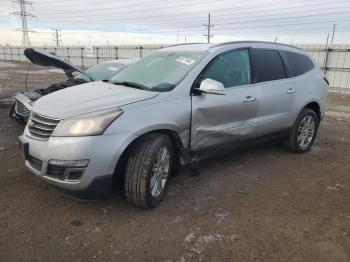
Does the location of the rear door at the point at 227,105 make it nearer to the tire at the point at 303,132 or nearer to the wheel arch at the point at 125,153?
the wheel arch at the point at 125,153

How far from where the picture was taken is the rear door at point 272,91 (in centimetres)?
453

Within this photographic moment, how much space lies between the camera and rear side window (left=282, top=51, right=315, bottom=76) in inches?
204

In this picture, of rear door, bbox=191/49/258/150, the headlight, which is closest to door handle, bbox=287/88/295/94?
rear door, bbox=191/49/258/150

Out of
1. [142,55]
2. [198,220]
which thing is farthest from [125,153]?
[142,55]

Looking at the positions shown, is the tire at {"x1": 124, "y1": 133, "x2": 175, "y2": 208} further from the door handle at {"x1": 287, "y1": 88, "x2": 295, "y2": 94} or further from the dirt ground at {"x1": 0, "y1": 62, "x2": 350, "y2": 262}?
the door handle at {"x1": 287, "y1": 88, "x2": 295, "y2": 94}

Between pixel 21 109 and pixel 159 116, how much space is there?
3549 millimetres

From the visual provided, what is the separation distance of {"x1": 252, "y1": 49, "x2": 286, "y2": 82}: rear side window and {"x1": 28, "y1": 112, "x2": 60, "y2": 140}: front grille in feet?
8.75

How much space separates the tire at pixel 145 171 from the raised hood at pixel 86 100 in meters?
0.45

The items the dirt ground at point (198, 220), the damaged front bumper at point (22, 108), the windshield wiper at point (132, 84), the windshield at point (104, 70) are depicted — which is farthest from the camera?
the windshield at point (104, 70)

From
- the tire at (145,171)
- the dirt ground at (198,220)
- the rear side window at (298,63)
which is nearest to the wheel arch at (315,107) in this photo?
the rear side window at (298,63)

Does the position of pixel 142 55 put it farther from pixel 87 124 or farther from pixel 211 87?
pixel 87 124

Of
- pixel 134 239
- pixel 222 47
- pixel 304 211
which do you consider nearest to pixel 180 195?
pixel 134 239

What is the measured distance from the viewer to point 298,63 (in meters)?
5.34

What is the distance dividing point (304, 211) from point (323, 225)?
29cm
